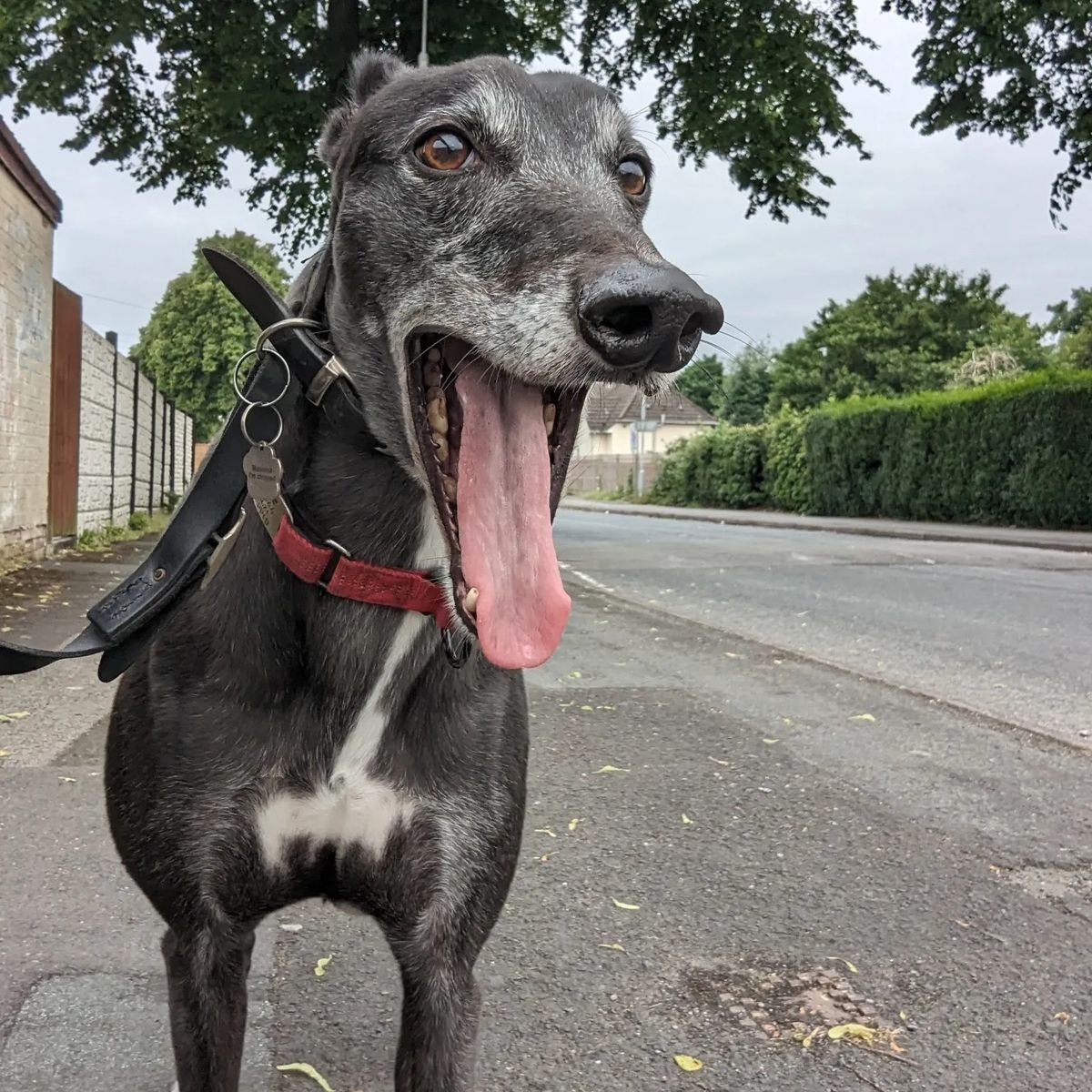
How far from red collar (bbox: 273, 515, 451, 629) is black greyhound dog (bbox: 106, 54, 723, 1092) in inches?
1.4

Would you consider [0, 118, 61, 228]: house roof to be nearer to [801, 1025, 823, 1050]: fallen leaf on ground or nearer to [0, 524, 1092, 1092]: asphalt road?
[0, 524, 1092, 1092]: asphalt road

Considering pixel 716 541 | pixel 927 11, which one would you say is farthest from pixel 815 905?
pixel 716 541

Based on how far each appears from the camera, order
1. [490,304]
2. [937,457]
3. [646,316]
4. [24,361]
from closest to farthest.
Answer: [646,316] → [490,304] → [24,361] → [937,457]

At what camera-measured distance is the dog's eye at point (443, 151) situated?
6.22 feet

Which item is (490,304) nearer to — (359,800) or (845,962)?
(359,800)

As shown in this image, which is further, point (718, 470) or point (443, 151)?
point (718, 470)

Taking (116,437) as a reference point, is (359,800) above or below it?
below

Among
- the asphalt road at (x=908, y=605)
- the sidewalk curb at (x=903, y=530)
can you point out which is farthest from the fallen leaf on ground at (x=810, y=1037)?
the sidewalk curb at (x=903, y=530)

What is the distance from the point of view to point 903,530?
22.3m

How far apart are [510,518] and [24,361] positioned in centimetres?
1061

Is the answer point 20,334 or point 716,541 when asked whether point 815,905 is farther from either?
point 716,541

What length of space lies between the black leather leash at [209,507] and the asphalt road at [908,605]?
470 centimetres

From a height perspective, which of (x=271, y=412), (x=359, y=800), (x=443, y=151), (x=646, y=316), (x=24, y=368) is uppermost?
(x=24, y=368)

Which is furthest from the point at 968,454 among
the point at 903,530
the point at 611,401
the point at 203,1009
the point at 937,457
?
the point at 203,1009
